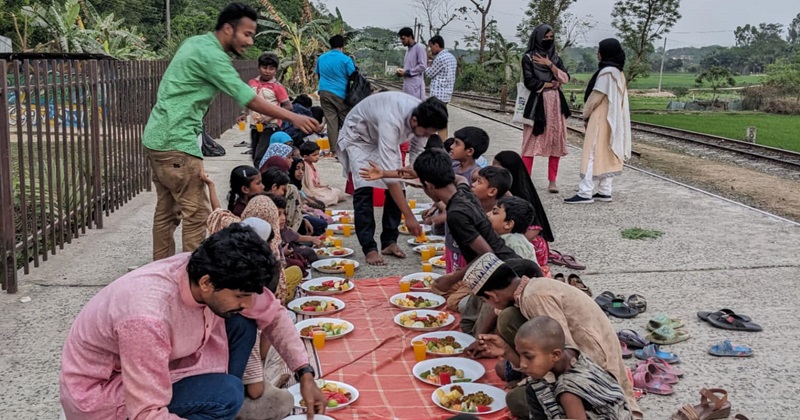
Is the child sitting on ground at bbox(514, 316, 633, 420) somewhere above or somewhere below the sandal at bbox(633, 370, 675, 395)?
above

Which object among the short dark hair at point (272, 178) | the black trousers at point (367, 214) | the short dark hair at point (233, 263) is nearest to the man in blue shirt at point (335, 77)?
the black trousers at point (367, 214)

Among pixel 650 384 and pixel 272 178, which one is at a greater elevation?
pixel 272 178

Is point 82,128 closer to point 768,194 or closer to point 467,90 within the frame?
point 768,194

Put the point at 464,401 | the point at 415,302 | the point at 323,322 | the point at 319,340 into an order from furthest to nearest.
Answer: the point at 415,302 → the point at 323,322 → the point at 319,340 → the point at 464,401

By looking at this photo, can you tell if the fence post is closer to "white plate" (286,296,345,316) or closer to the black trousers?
"white plate" (286,296,345,316)

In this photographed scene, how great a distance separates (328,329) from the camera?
5004 millimetres

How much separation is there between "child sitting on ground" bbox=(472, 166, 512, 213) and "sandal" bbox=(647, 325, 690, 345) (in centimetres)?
142

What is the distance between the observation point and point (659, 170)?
1431 centimetres

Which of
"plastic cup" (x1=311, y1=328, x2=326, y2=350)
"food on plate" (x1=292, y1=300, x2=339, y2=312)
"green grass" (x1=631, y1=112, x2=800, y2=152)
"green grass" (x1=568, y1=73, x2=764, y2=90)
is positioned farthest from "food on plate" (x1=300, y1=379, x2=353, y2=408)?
"green grass" (x1=568, y1=73, x2=764, y2=90)

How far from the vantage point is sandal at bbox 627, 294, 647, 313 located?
5.45m

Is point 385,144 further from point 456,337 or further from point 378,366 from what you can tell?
point 378,366

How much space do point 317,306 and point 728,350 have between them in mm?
2737

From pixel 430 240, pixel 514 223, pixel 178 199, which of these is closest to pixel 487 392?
pixel 514 223

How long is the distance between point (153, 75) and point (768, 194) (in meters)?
9.18
